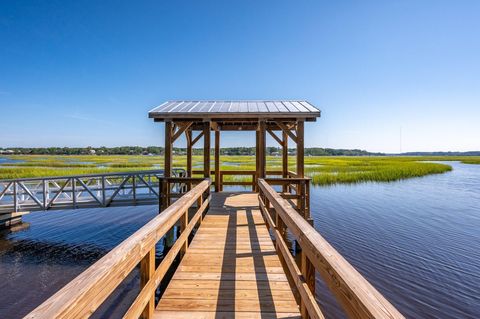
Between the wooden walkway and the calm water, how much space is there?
2919 mm

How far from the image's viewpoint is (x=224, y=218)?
21.3 feet

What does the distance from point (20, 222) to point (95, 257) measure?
664 cm

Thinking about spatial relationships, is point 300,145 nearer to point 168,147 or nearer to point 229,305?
point 168,147

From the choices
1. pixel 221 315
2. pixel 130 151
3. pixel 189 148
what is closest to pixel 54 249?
pixel 189 148

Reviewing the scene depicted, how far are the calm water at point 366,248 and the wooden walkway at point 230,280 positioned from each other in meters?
2.92

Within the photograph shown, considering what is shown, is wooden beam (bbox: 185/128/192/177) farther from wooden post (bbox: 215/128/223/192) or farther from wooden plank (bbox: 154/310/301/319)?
wooden plank (bbox: 154/310/301/319)

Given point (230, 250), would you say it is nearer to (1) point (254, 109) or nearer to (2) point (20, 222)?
(1) point (254, 109)

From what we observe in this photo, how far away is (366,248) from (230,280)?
23.8ft

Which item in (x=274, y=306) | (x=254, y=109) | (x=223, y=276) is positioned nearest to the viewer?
(x=274, y=306)

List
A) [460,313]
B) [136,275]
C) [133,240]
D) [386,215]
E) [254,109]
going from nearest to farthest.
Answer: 1. [133,240]
2. [460,313]
3. [136,275]
4. [254,109]
5. [386,215]

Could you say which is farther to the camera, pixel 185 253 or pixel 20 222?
pixel 20 222

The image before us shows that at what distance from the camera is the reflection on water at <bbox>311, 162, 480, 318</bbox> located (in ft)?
19.2

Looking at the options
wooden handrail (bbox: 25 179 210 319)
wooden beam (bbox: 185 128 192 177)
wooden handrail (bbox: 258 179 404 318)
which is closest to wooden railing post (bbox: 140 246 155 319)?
wooden handrail (bbox: 25 179 210 319)

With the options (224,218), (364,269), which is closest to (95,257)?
(224,218)
